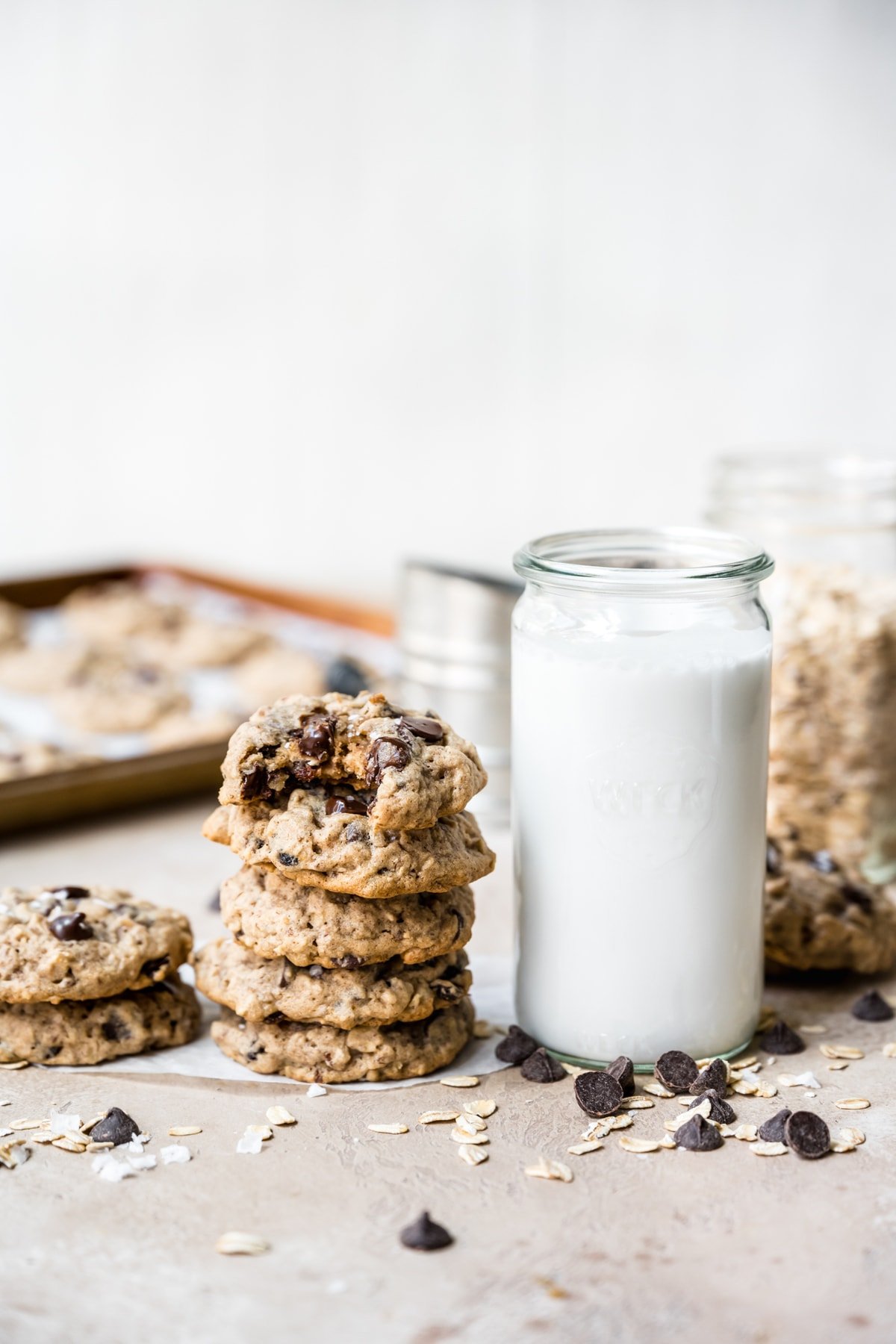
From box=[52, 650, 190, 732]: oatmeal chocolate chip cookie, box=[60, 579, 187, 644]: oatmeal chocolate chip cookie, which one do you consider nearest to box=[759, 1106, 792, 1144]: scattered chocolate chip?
box=[52, 650, 190, 732]: oatmeal chocolate chip cookie

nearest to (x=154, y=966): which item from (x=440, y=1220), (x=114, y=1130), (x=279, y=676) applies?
(x=114, y=1130)

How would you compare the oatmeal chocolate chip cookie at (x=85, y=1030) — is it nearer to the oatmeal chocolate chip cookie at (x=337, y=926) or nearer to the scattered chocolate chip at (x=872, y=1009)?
the oatmeal chocolate chip cookie at (x=337, y=926)

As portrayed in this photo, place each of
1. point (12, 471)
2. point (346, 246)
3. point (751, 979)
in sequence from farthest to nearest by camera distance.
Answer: point (12, 471) < point (346, 246) < point (751, 979)

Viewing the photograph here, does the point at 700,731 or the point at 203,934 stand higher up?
the point at 700,731

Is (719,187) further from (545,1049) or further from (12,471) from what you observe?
(12,471)

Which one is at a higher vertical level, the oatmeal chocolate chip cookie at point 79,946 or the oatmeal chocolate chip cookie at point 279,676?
the oatmeal chocolate chip cookie at point 279,676

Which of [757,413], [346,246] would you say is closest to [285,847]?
[757,413]

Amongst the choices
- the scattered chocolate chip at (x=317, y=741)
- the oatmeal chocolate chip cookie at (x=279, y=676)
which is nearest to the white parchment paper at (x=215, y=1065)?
the scattered chocolate chip at (x=317, y=741)

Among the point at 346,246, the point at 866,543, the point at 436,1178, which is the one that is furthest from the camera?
the point at 346,246
